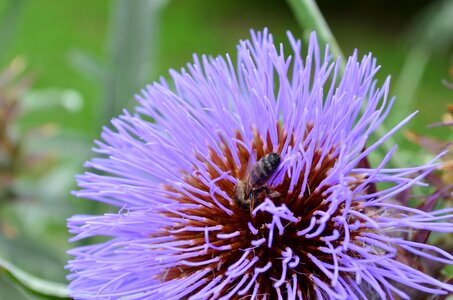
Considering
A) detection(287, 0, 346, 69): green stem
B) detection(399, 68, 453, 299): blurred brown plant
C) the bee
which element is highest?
detection(287, 0, 346, 69): green stem

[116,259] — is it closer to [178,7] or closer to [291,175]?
[291,175]

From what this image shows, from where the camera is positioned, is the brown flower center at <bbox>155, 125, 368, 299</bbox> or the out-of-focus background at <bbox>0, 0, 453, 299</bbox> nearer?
the brown flower center at <bbox>155, 125, 368, 299</bbox>

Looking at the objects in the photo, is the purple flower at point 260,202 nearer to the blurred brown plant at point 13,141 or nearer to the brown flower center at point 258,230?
the brown flower center at point 258,230

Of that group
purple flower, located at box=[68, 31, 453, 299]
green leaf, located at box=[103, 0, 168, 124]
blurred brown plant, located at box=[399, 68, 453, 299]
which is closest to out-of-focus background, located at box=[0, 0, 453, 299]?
green leaf, located at box=[103, 0, 168, 124]

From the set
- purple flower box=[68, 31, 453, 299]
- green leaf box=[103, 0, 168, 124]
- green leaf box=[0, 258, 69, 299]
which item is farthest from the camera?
green leaf box=[103, 0, 168, 124]

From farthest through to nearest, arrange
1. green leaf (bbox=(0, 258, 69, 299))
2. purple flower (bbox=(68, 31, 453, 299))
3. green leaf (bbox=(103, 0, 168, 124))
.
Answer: green leaf (bbox=(103, 0, 168, 124)), green leaf (bbox=(0, 258, 69, 299)), purple flower (bbox=(68, 31, 453, 299))

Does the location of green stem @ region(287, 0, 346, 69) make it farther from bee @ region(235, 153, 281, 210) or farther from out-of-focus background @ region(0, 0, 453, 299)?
out-of-focus background @ region(0, 0, 453, 299)

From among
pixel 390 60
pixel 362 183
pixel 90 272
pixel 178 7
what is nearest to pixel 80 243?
pixel 90 272
